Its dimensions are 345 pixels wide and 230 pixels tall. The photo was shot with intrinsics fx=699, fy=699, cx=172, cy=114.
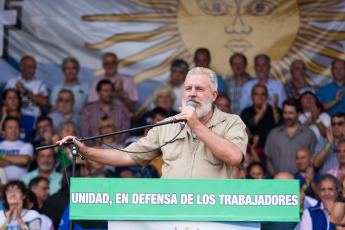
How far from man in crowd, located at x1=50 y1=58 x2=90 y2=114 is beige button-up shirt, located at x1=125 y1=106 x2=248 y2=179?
18.2 ft

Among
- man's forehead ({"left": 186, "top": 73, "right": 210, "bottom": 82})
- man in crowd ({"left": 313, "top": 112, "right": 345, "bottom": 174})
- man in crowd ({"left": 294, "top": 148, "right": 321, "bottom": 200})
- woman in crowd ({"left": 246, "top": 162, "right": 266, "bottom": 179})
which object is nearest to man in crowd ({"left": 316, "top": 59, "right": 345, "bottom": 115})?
man in crowd ({"left": 313, "top": 112, "right": 345, "bottom": 174})

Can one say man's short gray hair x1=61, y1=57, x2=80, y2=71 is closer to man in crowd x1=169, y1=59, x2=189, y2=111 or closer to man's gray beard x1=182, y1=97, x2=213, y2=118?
man in crowd x1=169, y1=59, x2=189, y2=111

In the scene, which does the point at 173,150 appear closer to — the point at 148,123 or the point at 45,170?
the point at 45,170

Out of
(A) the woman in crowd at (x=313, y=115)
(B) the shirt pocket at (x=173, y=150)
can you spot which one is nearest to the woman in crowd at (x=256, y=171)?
(A) the woman in crowd at (x=313, y=115)

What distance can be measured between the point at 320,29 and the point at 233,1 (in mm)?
1310

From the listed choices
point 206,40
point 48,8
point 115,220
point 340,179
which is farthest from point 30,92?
point 115,220

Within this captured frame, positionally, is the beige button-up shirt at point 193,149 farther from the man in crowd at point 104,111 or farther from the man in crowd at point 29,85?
the man in crowd at point 29,85

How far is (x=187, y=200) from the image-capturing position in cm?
351

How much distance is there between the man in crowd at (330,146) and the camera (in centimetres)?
855

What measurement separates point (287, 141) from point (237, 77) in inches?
62.7

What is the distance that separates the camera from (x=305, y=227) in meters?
7.20

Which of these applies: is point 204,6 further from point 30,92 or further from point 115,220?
point 115,220

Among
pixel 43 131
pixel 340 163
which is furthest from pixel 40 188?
pixel 340 163

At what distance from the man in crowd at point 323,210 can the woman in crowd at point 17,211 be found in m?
2.77
